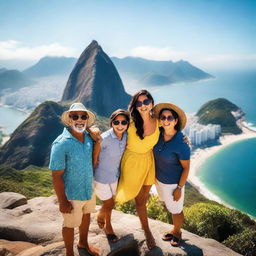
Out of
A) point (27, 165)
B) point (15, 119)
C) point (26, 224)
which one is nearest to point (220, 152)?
point (27, 165)

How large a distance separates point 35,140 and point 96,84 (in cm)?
5133

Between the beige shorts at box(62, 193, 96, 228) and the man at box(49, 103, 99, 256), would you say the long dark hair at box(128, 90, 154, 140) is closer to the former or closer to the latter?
the man at box(49, 103, 99, 256)

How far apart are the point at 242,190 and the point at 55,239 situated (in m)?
55.9

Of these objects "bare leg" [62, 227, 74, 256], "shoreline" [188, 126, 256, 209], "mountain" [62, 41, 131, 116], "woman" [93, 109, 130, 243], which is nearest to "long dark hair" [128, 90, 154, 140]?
"woman" [93, 109, 130, 243]

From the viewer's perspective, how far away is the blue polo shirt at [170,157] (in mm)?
5266

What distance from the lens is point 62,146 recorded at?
4414mm

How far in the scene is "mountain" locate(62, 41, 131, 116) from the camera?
112 metres

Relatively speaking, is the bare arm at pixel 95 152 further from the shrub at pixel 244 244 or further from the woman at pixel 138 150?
the shrub at pixel 244 244

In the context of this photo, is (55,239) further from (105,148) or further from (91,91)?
(91,91)

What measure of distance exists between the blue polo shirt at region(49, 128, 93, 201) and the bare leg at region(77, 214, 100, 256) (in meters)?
0.72

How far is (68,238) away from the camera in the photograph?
4.82m

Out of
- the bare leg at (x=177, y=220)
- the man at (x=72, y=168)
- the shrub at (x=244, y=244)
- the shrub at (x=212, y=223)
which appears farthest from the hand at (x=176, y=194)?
the shrub at (x=212, y=223)

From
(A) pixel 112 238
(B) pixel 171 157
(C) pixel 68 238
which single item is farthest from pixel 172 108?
(C) pixel 68 238

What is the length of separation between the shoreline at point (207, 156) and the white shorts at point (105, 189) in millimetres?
47442
